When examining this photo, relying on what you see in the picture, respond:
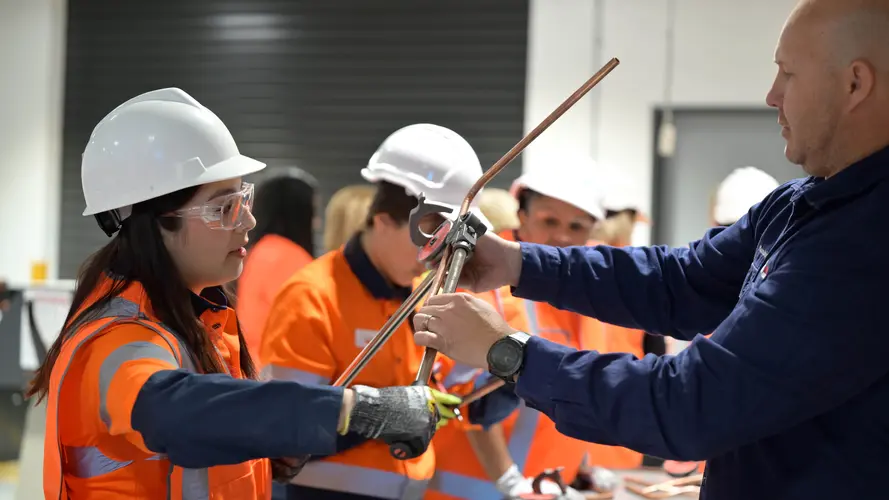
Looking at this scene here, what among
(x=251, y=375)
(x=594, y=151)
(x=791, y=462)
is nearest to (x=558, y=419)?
(x=791, y=462)

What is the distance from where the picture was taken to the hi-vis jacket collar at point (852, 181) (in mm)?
1242

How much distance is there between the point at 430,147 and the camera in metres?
2.24

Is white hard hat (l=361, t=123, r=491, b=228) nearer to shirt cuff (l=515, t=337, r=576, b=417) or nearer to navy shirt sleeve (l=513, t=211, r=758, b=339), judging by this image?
navy shirt sleeve (l=513, t=211, r=758, b=339)

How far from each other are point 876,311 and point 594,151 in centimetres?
420

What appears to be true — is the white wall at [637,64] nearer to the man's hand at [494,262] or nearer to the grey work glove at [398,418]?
the man's hand at [494,262]

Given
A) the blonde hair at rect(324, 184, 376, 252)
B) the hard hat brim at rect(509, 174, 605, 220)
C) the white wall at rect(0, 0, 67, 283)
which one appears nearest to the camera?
the hard hat brim at rect(509, 174, 605, 220)

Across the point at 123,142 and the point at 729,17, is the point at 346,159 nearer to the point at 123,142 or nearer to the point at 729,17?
the point at 729,17

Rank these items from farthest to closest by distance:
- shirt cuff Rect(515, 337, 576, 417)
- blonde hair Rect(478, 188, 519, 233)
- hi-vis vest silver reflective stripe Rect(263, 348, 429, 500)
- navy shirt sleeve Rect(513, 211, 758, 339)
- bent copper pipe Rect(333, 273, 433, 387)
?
blonde hair Rect(478, 188, 519, 233), hi-vis vest silver reflective stripe Rect(263, 348, 429, 500), navy shirt sleeve Rect(513, 211, 758, 339), bent copper pipe Rect(333, 273, 433, 387), shirt cuff Rect(515, 337, 576, 417)

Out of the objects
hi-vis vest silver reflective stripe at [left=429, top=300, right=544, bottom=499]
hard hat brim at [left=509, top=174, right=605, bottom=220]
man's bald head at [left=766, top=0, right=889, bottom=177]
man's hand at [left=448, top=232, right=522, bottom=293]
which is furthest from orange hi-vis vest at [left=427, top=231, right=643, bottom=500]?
man's bald head at [left=766, top=0, right=889, bottom=177]

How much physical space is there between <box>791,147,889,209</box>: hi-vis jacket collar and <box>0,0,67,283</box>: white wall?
5.66 metres

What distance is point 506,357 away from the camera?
1.33 metres

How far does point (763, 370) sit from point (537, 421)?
1.50 m

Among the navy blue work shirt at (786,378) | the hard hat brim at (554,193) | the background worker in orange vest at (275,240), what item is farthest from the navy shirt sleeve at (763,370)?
the background worker in orange vest at (275,240)

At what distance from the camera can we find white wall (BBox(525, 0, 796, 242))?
204 inches
